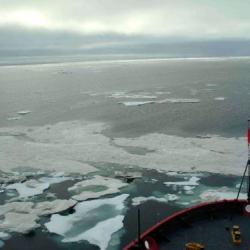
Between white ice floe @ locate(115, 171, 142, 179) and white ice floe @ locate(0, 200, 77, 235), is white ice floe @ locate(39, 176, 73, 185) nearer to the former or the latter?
white ice floe @ locate(115, 171, 142, 179)

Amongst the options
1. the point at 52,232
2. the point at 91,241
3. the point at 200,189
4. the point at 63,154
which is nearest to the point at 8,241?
the point at 52,232

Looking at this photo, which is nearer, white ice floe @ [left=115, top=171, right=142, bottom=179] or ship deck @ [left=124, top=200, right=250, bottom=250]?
ship deck @ [left=124, top=200, right=250, bottom=250]

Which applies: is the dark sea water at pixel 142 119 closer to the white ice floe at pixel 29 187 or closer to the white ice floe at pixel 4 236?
the white ice floe at pixel 4 236

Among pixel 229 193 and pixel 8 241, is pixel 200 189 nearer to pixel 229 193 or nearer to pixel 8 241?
pixel 229 193

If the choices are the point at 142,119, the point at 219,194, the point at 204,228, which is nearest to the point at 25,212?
the point at 204,228

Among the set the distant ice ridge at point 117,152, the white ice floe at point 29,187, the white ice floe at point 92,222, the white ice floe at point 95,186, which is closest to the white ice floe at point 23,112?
the distant ice ridge at point 117,152

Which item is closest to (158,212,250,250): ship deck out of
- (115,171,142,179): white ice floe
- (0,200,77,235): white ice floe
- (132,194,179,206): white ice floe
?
(132,194,179,206): white ice floe

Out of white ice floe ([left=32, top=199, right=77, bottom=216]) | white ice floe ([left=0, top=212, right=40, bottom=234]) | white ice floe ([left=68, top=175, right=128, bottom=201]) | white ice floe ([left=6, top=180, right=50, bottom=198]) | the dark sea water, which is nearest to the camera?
white ice floe ([left=0, top=212, right=40, bottom=234])
